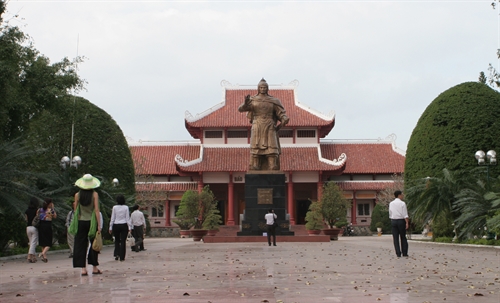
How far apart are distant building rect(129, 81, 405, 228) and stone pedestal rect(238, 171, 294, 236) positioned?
2184cm

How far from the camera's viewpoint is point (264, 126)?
2397cm

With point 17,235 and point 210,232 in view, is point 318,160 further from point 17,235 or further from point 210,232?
point 17,235

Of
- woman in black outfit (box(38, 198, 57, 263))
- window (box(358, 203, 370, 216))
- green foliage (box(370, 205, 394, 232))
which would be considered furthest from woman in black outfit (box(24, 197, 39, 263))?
window (box(358, 203, 370, 216))

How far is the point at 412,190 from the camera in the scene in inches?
901

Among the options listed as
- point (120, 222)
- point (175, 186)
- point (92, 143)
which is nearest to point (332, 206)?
point (92, 143)

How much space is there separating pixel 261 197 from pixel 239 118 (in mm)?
24755

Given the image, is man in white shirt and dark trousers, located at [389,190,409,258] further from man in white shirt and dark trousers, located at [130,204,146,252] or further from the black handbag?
the black handbag

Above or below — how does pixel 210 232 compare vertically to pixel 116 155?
below

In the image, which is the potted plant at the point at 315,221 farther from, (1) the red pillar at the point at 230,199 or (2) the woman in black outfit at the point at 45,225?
(2) the woman in black outfit at the point at 45,225

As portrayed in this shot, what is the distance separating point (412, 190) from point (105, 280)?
50.9 feet

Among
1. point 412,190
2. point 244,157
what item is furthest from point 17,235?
point 244,157

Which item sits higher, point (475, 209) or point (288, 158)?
point (288, 158)

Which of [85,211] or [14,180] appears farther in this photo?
[14,180]

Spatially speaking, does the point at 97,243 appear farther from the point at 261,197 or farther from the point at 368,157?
the point at 368,157
